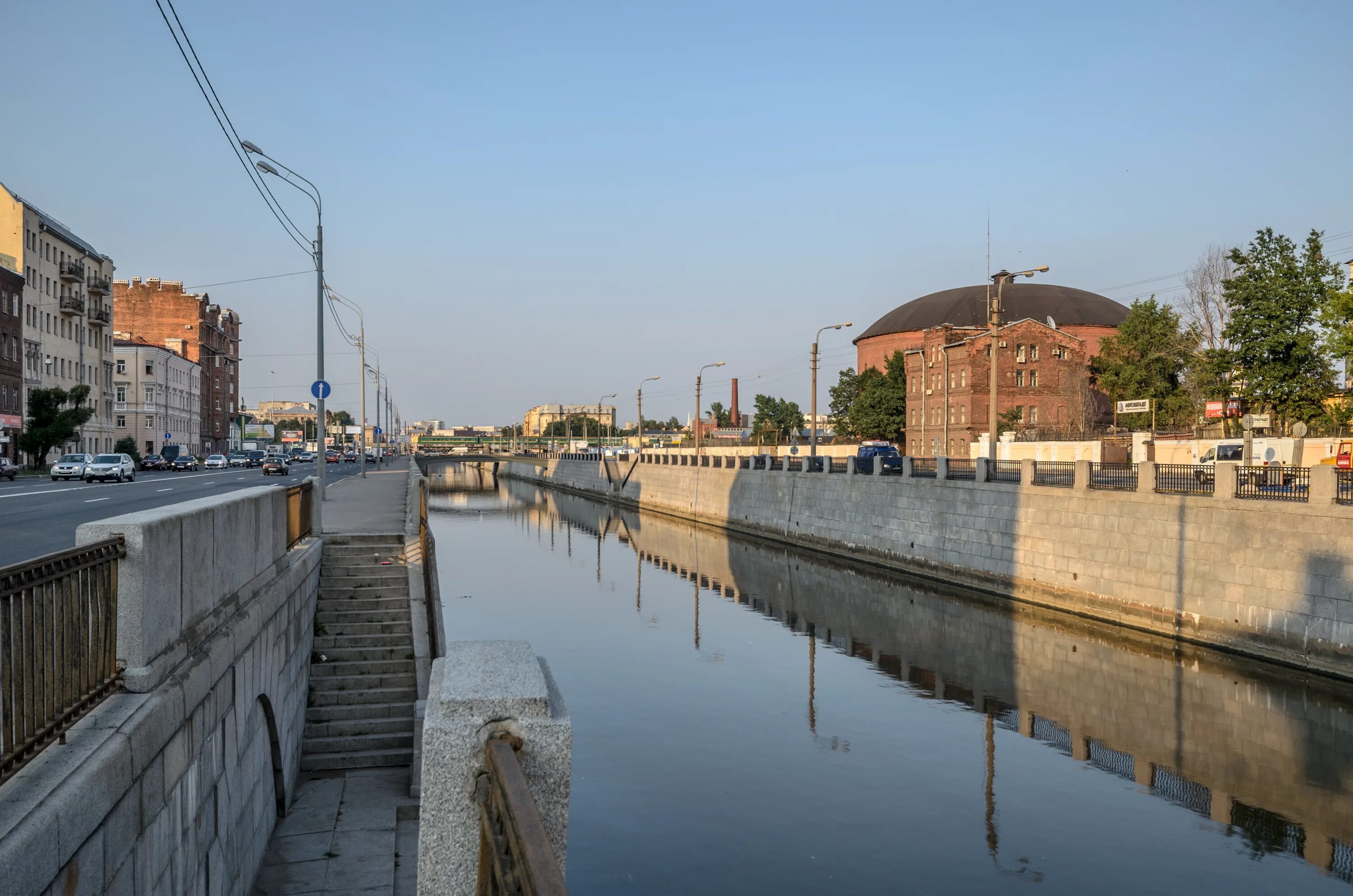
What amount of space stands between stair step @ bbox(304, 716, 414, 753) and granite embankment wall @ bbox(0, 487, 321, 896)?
3.05 m

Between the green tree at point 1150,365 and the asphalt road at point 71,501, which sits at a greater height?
the green tree at point 1150,365

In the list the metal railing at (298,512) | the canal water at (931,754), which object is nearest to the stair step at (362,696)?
the metal railing at (298,512)

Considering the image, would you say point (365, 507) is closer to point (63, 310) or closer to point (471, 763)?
point (471, 763)

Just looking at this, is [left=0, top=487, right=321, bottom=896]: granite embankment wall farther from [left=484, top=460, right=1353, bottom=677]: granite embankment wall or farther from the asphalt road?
[left=484, top=460, right=1353, bottom=677]: granite embankment wall

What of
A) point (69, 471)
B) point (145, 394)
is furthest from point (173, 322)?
point (69, 471)

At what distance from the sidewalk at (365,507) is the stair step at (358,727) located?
22.3 ft

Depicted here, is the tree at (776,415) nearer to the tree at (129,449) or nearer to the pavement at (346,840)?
the tree at (129,449)

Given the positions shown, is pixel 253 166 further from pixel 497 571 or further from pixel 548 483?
pixel 548 483

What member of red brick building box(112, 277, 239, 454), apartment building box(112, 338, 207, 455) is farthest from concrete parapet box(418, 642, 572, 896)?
red brick building box(112, 277, 239, 454)

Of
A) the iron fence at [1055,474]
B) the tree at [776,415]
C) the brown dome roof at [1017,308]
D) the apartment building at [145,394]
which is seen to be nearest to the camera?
the iron fence at [1055,474]

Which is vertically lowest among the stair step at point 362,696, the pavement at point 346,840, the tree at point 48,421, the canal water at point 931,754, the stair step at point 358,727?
the canal water at point 931,754

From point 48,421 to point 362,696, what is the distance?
174ft

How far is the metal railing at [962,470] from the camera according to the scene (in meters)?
35.0

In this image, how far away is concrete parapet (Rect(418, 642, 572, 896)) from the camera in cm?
348
